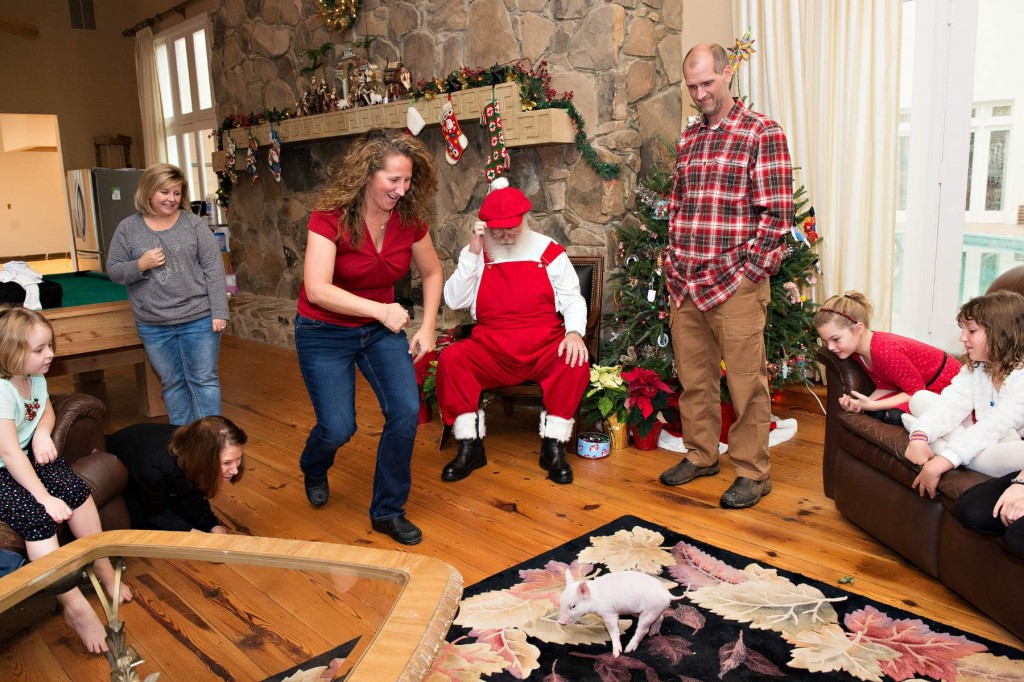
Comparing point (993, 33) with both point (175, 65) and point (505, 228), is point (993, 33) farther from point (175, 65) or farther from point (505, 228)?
point (175, 65)

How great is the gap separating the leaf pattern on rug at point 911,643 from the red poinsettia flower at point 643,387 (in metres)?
1.46

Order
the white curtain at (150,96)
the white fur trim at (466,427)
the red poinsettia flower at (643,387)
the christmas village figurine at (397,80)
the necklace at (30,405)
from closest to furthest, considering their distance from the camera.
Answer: the necklace at (30,405) → the white fur trim at (466,427) → the red poinsettia flower at (643,387) → the christmas village figurine at (397,80) → the white curtain at (150,96)

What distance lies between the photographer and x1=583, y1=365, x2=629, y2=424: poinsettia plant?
11.6 feet

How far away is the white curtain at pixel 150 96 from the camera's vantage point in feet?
30.1

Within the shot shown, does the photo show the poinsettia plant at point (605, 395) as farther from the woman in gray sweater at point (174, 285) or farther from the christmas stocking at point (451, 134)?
the christmas stocking at point (451, 134)

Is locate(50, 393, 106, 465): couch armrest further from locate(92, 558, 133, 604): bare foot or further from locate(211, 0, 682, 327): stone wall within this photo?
locate(211, 0, 682, 327): stone wall

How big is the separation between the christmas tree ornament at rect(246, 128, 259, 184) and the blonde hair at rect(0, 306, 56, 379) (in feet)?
14.9

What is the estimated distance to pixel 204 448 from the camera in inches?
95.6

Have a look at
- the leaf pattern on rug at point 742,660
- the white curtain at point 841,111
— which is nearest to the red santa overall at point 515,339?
the leaf pattern on rug at point 742,660

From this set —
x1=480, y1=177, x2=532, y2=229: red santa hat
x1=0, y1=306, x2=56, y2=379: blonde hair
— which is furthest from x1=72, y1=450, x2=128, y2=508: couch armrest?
x1=480, y1=177, x2=532, y2=229: red santa hat

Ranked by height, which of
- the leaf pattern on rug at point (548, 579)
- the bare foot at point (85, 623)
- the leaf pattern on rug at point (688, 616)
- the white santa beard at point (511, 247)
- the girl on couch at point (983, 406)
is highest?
the white santa beard at point (511, 247)

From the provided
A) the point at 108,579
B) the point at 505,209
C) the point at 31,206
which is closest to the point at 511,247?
the point at 505,209

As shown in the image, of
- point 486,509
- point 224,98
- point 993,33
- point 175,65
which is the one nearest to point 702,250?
point 486,509

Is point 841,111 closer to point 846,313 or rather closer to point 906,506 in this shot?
point 846,313
